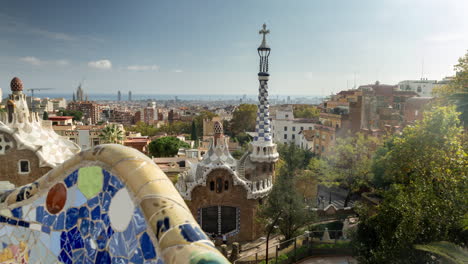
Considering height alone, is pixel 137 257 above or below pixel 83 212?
below

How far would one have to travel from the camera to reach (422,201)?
8.70m

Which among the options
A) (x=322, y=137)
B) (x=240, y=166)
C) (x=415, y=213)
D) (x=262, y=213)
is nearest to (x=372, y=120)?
(x=322, y=137)

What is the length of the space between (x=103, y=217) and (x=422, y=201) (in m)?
8.49

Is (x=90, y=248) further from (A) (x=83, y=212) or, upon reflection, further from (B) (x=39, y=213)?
(B) (x=39, y=213)

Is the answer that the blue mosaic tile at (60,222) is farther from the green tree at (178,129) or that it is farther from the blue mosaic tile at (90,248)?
the green tree at (178,129)

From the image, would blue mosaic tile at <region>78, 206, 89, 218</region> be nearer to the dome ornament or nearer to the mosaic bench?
the mosaic bench

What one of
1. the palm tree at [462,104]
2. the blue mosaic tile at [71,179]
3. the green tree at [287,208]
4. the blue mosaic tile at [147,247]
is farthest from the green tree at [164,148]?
the blue mosaic tile at [147,247]

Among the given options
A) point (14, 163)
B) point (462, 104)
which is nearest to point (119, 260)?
point (462, 104)

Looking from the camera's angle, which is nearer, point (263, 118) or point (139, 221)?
point (139, 221)

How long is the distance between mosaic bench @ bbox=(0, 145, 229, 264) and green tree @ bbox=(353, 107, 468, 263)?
7.81 meters

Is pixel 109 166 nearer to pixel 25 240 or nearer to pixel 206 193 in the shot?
pixel 25 240

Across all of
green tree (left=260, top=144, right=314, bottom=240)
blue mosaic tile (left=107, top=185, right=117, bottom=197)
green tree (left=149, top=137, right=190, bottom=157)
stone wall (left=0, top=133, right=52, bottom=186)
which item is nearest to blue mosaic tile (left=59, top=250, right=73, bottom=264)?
blue mosaic tile (left=107, top=185, right=117, bottom=197)

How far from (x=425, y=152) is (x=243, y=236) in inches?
345

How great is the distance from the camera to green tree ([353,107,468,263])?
818 centimetres
